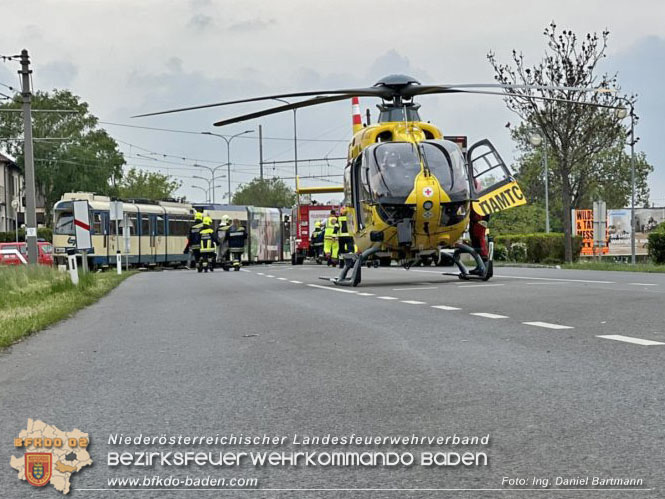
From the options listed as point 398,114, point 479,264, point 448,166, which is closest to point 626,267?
point 479,264

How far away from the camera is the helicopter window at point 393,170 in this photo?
1827 cm

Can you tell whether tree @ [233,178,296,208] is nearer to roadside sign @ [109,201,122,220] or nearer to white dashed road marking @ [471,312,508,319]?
roadside sign @ [109,201,122,220]

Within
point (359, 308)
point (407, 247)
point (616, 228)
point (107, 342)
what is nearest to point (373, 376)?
point (107, 342)

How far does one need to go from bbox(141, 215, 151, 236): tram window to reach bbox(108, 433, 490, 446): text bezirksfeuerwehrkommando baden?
42.3 m

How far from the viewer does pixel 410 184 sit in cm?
1827

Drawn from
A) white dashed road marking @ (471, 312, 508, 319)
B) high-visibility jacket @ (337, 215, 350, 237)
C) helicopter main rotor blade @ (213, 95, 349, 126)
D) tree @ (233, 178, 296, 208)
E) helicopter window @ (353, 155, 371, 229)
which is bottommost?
white dashed road marking @ (471, 312, 508, 319)

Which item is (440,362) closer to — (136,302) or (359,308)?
(359,308)

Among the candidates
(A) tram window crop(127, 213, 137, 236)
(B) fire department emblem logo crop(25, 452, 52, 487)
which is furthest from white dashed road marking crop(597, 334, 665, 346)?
(A) tram window crop(127, 213, 137, 236)

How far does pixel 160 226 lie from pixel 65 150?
4195 centimetres

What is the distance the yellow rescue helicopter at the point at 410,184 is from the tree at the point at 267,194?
74055mm

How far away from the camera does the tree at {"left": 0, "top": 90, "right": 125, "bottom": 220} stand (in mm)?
86562

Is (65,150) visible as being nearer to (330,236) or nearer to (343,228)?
(330,236)

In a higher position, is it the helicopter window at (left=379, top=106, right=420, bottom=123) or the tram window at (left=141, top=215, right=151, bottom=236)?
the helicopter window at (left=379, top=106, right=420, bottom=123)

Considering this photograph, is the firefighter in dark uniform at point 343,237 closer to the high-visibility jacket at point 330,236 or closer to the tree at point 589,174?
the high-visibility jacket at point 330,236
